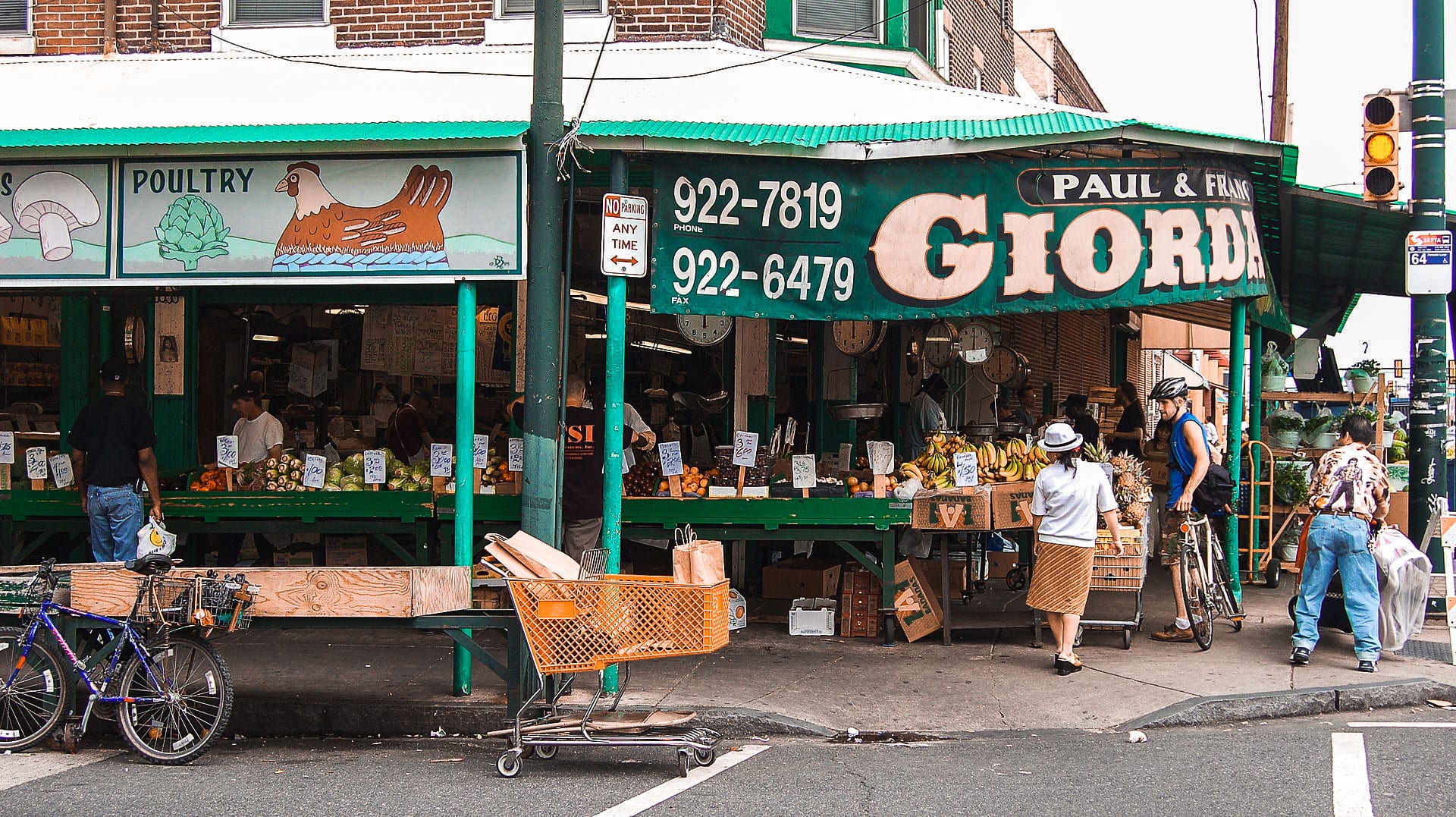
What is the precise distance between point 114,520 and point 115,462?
1.47 feet

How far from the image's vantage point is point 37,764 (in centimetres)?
686

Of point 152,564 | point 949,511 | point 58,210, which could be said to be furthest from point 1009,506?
point 58,210

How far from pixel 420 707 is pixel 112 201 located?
3.89 meters

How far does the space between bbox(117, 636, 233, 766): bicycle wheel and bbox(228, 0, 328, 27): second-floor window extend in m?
7.43

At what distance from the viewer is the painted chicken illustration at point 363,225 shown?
8.23m

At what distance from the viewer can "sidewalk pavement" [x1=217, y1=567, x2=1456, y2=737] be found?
25.8ft

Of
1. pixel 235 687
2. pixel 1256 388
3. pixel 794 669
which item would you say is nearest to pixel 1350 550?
pixel 794 669

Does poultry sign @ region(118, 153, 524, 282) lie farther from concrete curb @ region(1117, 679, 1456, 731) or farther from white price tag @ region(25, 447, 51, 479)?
concrete curb @ region(1117, 679, 1456, 731)

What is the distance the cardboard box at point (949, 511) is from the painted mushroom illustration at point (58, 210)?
6.12 m

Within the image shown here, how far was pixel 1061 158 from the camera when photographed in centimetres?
928

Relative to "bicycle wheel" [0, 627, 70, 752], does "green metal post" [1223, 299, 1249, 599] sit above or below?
above

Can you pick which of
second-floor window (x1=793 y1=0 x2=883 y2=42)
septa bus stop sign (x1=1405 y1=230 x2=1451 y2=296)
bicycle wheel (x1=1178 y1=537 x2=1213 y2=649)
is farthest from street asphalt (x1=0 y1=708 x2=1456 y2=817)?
second-floor window (x1=793 y1=0 x2=883 y2=42)

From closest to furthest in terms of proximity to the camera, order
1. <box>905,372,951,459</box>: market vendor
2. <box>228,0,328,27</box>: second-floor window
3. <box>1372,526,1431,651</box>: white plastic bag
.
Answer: <box>1372,526,1431,651</box>: white plastic bag < <box>228,0,328,27</box>: second-floor window < <box>905,372,951,459</box>: market vendor

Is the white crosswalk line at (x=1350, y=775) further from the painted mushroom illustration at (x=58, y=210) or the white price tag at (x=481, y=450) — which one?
the painted mushroom illustration at (x=58, y=210)
